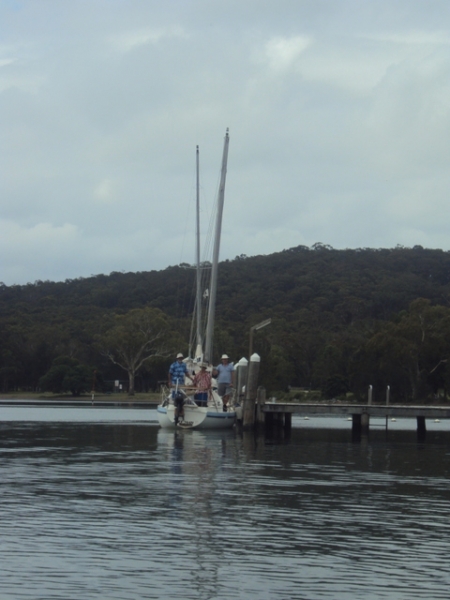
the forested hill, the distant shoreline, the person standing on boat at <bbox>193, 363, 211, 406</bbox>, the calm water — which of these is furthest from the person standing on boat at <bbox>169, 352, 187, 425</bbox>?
the distant shoreline

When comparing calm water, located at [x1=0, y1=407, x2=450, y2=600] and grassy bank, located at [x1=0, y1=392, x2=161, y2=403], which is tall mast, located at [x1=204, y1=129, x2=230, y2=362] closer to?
calm water, located at [x1=0, y1=407, x2=450, y2=600]

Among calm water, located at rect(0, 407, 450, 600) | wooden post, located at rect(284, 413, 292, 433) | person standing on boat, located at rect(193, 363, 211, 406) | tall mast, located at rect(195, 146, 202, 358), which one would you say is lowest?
calm water, located at rect(0, 407, 450, 600)

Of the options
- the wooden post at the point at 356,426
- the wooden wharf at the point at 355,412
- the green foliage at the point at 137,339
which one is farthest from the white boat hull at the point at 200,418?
the green foliage at the point at 137,339

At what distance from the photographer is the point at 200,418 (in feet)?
130

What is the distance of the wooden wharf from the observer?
126 feet

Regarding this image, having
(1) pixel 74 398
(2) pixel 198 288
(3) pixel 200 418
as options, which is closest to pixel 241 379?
(2) pixel 198 288

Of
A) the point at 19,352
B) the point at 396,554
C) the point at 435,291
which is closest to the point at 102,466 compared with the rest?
the point at 396,554

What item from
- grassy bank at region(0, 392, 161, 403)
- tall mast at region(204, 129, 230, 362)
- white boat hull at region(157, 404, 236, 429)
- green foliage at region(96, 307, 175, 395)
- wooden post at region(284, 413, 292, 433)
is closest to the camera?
white boat hull at region(157, 404, 236, 429)

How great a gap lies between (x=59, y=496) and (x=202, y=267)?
30.9 metres

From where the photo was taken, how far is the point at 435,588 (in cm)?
1144

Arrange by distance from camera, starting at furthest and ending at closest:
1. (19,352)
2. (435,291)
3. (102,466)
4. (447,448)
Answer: (435,291)
(19,352)
(447,448)
(102,466)

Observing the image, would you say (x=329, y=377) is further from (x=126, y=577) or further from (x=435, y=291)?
(x=126, y=577)

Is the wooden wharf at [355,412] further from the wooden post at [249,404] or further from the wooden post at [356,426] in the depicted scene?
the wooden post at [249,404]

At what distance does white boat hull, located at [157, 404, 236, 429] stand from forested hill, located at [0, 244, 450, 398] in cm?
5155
